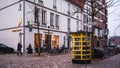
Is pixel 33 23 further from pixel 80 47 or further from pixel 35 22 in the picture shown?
pixel 80 47

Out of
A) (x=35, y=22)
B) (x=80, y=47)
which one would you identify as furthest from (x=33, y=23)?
(x=80, y=47)

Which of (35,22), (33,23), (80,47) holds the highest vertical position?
(35,22)

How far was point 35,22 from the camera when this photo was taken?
3934 centimetres

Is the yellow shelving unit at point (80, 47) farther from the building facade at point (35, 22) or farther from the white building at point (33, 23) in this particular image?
the white building at point (33, 23)

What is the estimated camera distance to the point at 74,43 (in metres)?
21.8

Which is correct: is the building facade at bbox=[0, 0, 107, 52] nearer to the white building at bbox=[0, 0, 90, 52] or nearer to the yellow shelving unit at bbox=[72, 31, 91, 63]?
the white building at bbox=[0, 0, 90, 52]

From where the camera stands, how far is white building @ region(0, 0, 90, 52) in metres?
38.2

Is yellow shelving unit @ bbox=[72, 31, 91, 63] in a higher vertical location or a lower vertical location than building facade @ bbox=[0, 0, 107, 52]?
lower

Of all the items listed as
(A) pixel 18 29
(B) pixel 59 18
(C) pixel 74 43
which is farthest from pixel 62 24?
(C) pixel 74 43

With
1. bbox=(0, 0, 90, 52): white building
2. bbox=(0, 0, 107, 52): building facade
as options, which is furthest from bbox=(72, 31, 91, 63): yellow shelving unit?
bbox=(0, 0, 90, 52): white building

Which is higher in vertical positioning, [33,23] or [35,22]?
[35,22]

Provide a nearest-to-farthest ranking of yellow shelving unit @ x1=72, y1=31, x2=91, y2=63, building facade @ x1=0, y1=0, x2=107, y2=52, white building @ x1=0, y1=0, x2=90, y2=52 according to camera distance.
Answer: yellow shelving unit @ x1=72, y1=31, x2=91, y2=63 → building facade @ x1=0, y1=0, x2=107, y2=52 → white building @ x1=0, y1=0, x2=90, y2=52

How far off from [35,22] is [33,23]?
1.10 ft

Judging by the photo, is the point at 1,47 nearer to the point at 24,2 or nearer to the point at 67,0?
the point at 24,2
